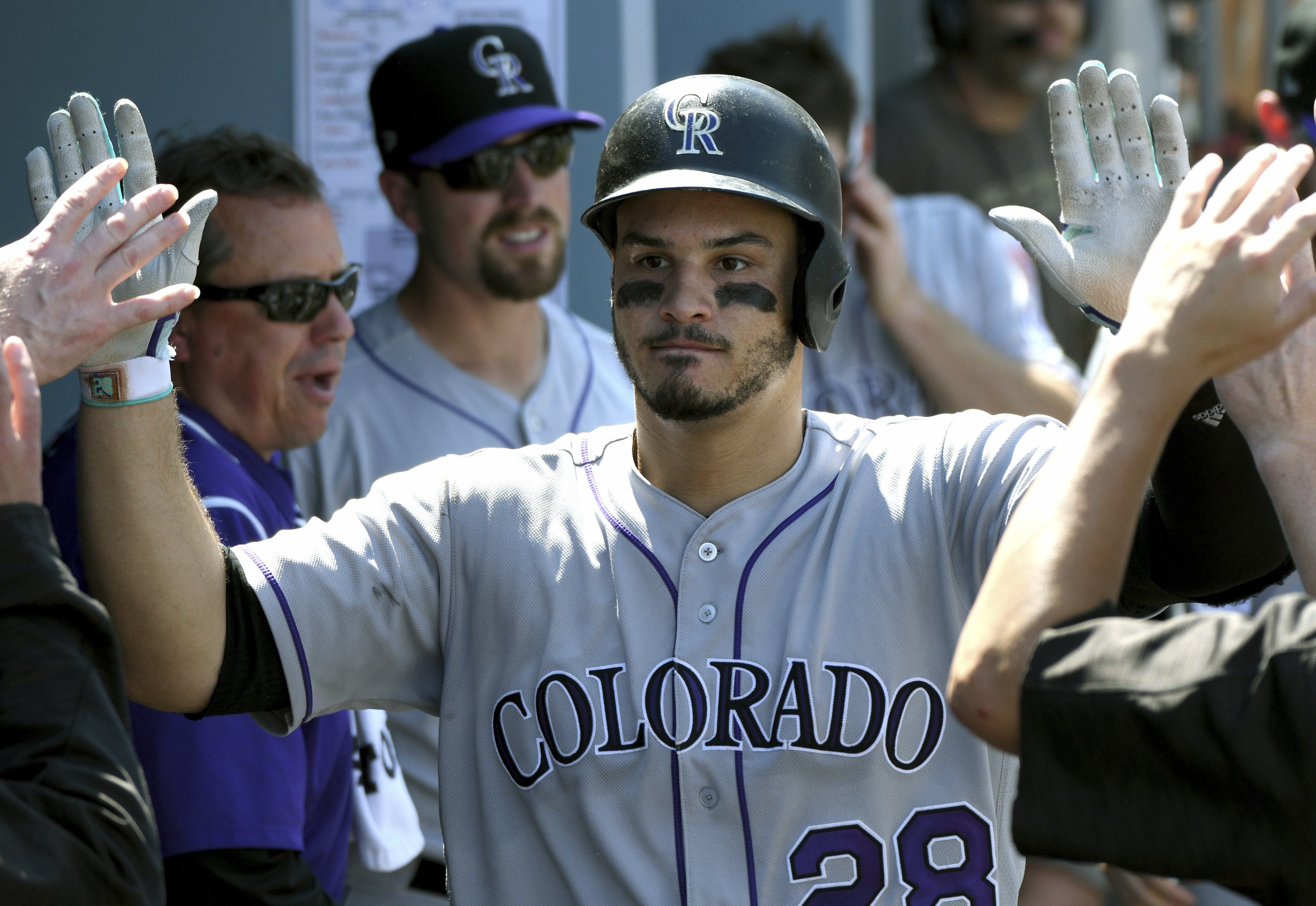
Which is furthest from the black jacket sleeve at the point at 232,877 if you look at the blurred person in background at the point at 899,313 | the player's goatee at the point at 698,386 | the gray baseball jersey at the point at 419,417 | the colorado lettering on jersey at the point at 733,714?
the blurred person in background at the point at 899,313

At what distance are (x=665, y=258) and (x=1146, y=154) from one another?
0.72 metres

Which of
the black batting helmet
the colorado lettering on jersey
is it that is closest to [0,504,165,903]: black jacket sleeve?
the colorado lettering on jersey

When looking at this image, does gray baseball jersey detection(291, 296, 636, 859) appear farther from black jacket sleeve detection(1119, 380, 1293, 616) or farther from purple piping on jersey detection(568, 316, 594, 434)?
black jacket sleeve detection(1119, 380, 1293, 616)

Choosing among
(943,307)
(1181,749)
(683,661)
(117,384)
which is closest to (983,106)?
(943,307)

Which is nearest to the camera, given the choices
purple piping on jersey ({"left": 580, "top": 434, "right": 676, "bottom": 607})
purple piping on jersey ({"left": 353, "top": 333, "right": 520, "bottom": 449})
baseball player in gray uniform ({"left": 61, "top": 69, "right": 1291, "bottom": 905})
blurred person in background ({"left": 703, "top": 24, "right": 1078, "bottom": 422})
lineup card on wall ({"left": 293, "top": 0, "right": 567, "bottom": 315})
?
baseball player in gray uniform ({"left": 61, "top": 69, "right": 1291, "bottom": 905})

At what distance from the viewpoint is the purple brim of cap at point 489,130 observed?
11.2 feet

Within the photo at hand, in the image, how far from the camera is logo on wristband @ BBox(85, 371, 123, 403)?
6.30 feet

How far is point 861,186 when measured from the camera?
422cm

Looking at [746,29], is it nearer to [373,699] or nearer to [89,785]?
[373,699]

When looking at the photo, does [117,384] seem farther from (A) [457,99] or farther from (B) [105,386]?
(A) [457,99]

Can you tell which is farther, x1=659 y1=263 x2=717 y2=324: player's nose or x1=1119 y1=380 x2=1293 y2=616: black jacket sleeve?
x1=659 y1=263 x2=717 y2=324: player's nose

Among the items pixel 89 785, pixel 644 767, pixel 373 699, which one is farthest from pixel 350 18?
pixel 89 785

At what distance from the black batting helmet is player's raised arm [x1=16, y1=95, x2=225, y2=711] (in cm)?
66

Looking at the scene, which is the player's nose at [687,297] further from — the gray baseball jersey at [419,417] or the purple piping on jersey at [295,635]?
the gray baseball jersey at [419,417]
